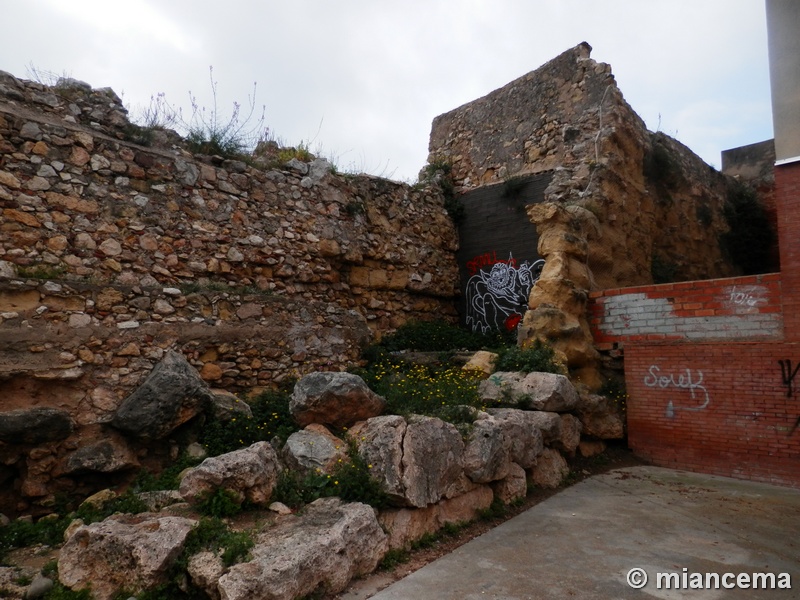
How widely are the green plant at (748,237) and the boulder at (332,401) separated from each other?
976cm

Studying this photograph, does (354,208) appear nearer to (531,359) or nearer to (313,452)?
(531,359)

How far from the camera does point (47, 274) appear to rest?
5.52 m

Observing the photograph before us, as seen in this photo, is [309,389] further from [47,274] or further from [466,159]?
[466,159]

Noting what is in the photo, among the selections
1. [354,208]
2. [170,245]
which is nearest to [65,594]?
[170,245]

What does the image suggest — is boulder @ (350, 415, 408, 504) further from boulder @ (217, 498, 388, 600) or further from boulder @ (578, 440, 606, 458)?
boulder @ (578, 440, 606, 458)

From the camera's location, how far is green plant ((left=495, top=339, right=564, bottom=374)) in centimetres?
708

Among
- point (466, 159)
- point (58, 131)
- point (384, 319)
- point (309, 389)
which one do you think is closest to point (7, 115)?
point (58, 131)

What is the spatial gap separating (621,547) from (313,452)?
2.67 meters

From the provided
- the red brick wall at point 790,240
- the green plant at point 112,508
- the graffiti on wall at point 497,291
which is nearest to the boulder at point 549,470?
the red brick wall at point 790,240

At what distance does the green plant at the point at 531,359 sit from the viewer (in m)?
7.08

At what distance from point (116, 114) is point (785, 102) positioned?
8207mm

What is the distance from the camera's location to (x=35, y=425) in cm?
506

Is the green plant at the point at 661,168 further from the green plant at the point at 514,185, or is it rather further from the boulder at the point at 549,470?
the boulder at the point at 549,470

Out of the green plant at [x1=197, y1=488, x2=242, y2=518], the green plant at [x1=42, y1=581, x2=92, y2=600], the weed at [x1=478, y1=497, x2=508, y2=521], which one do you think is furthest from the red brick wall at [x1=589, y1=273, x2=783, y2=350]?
the green plant at [x1=42, y1=581, x2=92, y2=600]
